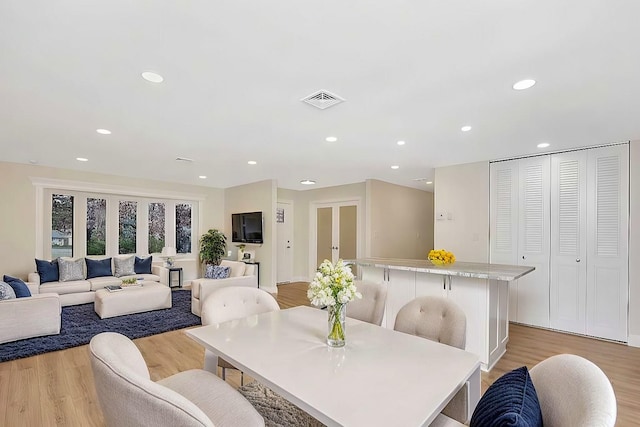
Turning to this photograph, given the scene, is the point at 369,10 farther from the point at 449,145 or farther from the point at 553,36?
the point at 449,145

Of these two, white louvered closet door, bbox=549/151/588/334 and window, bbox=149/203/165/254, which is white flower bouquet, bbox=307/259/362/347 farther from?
window, bbox=149/203/165/254

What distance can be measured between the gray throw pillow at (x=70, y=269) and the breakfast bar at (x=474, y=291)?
522cm

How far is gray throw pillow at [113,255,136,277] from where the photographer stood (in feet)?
19.8

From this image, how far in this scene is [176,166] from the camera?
544cm

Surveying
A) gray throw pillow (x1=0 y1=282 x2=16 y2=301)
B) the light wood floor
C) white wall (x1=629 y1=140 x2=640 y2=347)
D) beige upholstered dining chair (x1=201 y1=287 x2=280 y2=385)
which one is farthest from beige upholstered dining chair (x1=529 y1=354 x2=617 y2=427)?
gray throw pillow (x1=0 y1=282 x2=16 y2=301)

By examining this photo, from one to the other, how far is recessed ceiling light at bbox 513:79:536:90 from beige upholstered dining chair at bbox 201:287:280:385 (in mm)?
2438

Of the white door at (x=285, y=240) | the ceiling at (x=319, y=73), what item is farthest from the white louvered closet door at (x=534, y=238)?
the white door at (x=285, y=240)

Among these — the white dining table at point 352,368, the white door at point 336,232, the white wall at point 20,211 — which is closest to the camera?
the white dining table at point 352,368

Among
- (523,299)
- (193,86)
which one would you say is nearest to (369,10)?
(193,86)

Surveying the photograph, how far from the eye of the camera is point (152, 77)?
7.44 feet

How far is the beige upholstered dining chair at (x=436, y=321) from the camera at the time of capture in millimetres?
1808

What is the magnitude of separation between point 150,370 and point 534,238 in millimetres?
4957

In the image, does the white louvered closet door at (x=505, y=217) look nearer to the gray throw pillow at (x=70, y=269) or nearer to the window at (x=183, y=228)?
the window at (x=183, y=228)

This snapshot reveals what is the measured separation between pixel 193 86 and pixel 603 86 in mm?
3075
